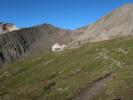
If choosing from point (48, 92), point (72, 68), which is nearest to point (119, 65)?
point (72, 68)

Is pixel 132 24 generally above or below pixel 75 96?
above

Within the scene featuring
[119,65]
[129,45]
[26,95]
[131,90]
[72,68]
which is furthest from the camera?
[129,45]

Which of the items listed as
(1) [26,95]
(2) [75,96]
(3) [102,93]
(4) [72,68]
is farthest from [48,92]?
(4) [72,68]

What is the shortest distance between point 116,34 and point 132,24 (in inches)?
512

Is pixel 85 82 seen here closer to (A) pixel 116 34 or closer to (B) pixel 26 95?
(B) pixel 26 95

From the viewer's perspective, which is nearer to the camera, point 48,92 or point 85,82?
point 48,92

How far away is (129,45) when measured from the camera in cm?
12388

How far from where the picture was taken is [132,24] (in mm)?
196375

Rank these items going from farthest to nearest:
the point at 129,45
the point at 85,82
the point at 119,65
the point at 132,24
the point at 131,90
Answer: the point at 132,24 < the point at 129,45 < the point at 119,65 < the point at 85,82 < the point at 131,90

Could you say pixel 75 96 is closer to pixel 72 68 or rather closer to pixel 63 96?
pixel 63 96

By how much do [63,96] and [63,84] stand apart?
1042 centimetres

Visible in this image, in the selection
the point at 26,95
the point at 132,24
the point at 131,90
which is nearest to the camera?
the point at 131,90

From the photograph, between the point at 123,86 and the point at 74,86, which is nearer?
the point at 123,86

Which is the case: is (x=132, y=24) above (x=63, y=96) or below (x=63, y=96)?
above
